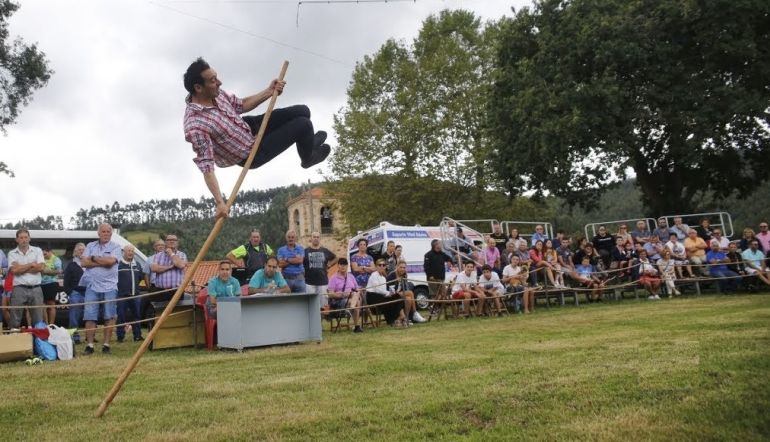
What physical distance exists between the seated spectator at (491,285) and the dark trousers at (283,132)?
779cm

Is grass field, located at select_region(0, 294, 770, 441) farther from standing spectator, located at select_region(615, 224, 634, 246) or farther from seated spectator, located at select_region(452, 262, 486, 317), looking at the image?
standing spectator, located at select_region(615, 224, 634, 246)

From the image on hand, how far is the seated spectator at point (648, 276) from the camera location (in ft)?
44.1

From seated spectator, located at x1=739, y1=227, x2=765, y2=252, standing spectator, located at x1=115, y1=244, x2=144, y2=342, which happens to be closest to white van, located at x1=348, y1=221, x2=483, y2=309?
seated spectator, located at x1=739, y1=227, x2=765, y2=252

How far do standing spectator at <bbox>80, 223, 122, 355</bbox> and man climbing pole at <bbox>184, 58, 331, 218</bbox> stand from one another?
181 inches

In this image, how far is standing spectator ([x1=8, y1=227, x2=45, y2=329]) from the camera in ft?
29.0

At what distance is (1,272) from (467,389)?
25.3ft

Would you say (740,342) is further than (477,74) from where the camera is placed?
No

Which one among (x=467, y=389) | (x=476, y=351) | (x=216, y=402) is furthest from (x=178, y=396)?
(x=476, y=351)

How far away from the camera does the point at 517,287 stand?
1290cm

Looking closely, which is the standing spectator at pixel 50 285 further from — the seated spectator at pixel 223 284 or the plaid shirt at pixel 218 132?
the plaid shirt at pixel 218 132

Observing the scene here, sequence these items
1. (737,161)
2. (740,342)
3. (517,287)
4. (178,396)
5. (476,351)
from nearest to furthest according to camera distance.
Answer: (178,396) < (740,342) < (476,351) < (517,287) < (737,161)

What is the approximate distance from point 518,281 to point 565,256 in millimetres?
2020

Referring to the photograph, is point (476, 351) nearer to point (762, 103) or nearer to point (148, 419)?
point (148, 419)

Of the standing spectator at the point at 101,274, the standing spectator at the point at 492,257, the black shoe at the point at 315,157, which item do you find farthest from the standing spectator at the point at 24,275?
the standing spectator at the point at 492,257
